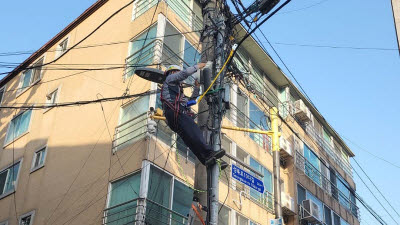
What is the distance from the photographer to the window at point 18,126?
66.8ft

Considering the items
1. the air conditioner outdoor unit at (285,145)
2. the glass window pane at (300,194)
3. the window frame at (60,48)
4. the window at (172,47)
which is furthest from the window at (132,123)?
the glass window pane at (300,194)

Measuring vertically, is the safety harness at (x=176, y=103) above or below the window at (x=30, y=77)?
below

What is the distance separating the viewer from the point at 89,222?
45.5 ft

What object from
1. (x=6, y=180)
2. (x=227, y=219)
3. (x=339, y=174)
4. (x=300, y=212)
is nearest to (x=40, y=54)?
(x=6, y=180)

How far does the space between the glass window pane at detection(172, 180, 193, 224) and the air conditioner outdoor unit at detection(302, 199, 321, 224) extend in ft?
28.8

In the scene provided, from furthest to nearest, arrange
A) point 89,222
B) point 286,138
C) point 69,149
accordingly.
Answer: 1. point 286,138
2. point 69,149
3. point 89,222

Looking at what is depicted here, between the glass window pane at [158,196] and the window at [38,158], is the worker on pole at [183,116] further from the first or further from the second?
the window at [38,158]

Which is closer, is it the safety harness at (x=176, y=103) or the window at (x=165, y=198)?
the safety harness at (x=176, y=103)

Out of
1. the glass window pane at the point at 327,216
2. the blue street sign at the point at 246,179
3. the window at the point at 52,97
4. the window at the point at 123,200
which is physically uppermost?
the window at the point at 52,97

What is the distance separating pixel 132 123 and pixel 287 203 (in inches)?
364

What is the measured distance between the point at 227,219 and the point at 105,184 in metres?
4.75

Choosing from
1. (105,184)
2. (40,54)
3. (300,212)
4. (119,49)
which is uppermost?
(40,54)

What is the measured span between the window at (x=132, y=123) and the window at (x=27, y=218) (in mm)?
4462

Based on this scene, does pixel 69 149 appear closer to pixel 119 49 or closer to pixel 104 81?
pixel 104 81
